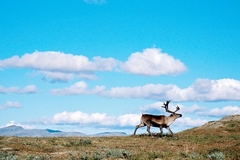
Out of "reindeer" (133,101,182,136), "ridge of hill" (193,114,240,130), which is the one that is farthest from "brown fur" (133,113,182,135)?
"ridge of hill" (193,114,240,130)

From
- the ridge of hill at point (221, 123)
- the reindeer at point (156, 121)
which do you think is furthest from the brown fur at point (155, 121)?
the ridge of hill at point (221, 123)

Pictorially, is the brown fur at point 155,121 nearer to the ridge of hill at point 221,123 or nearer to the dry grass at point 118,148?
the dry grass at point 118,148

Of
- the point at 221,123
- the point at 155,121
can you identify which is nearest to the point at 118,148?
the point at 155,121

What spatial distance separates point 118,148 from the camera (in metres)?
24.0

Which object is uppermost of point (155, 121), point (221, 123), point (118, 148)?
point (221, 123)

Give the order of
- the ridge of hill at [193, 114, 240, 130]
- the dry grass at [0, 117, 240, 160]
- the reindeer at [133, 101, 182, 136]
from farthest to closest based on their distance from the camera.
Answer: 1. the ridge of hill at [193, 114, 240, 130]
2. the reindeer at [133, 101, 182, 136]
3. the dry grass at [0, 117, 240, 160]

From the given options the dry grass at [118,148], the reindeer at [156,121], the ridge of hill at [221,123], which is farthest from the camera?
the ridge of hill at [221,123]

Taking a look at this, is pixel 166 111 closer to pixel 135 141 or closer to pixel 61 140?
pixel 135 141

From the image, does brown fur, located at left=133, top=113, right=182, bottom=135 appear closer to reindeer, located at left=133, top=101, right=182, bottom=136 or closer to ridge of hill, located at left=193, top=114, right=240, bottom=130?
reindeer, located at left=133, top=101, right=182, bottom=136

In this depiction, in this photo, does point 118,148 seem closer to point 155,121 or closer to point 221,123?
point 155,121

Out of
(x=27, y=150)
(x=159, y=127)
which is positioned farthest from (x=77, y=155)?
(x=159, y=127)

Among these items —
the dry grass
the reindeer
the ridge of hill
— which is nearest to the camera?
the dry grass

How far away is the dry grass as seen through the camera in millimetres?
18761

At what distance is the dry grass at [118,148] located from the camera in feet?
61.6
